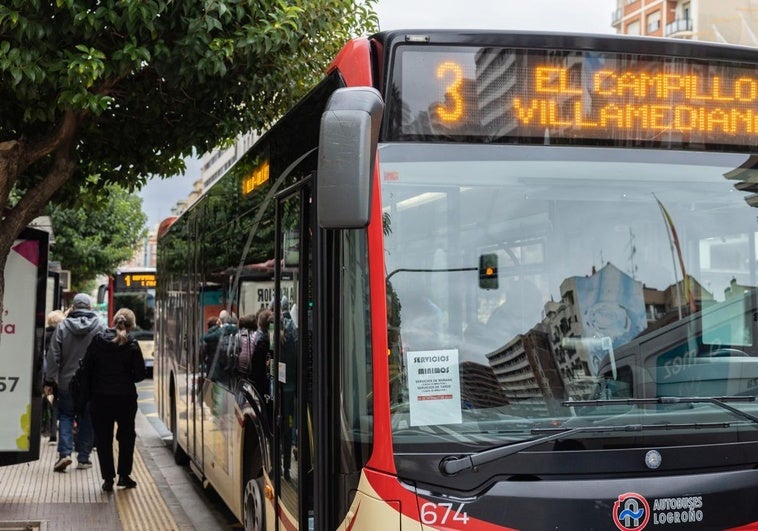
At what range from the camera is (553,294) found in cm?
375

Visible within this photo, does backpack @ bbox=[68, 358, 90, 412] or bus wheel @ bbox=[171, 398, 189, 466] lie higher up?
backpack @ bbox=[68, 358, 90, 412]

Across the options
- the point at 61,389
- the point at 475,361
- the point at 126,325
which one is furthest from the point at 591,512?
the point at 61,389

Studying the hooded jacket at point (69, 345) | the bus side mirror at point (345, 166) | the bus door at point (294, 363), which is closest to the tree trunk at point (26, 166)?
the bus door at point (294, 363)

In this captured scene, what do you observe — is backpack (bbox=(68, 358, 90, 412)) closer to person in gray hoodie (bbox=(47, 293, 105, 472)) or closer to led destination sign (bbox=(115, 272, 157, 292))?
person in gray hoodie (bbox=(47, 293, 105, 472))

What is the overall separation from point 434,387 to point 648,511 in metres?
0.91

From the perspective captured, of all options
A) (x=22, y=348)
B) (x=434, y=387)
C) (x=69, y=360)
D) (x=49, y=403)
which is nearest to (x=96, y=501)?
(x=22, y=348)

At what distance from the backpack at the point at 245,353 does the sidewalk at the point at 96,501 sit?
237 centimetres

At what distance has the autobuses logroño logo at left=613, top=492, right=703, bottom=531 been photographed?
11.5 ft

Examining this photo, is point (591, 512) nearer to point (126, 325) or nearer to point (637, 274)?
point (637, 274)

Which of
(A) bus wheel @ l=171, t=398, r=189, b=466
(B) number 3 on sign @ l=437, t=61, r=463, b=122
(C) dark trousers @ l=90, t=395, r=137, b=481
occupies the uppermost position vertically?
(B) number 3 on sign @ l=437, t=61, r=463, b=122

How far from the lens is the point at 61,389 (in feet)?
35.4

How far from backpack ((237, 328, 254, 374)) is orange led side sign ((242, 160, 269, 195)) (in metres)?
0.94

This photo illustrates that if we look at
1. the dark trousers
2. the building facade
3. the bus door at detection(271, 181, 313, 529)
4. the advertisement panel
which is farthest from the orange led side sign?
the building facade

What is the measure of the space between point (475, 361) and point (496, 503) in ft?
1.76
